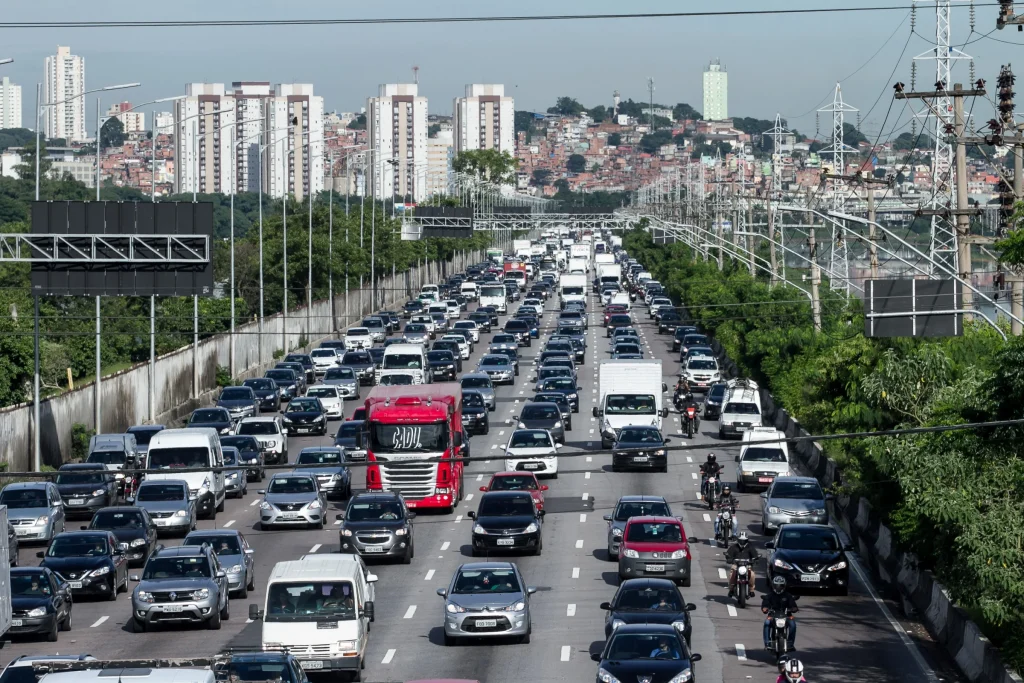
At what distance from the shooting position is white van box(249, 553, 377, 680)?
82.0ft

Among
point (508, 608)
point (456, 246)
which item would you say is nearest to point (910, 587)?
point (508, 608)

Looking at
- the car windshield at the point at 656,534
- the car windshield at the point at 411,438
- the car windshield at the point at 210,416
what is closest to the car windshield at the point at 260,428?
the car windshield at the point at 210,416

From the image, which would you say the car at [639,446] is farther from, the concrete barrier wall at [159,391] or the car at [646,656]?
the car at [646,656]

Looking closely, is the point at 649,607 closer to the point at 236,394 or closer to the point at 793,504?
the point at 793,504

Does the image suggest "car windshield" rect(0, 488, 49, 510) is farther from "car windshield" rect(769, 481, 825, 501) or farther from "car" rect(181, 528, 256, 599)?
"car windshield" rect(769, 481, 825, 501)

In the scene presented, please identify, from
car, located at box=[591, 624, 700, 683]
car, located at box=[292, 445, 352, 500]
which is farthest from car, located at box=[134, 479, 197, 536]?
car, located at box=[591, 624, 700, 683]

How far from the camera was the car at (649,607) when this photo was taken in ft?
86.1

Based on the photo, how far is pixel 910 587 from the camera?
104ft

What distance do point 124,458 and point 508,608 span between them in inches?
874

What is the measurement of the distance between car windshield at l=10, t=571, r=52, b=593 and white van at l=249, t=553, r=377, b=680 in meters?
4.97

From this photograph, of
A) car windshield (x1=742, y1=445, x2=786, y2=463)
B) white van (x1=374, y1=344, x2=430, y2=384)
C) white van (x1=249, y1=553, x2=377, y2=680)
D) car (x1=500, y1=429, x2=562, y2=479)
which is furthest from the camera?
white van (x1=374, y1=344, x2=430, y2=384)

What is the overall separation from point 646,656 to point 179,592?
9.44m

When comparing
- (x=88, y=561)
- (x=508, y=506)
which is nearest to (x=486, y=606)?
(x=88, y=561)

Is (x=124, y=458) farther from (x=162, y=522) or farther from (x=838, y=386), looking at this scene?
(x=838, y=386)
